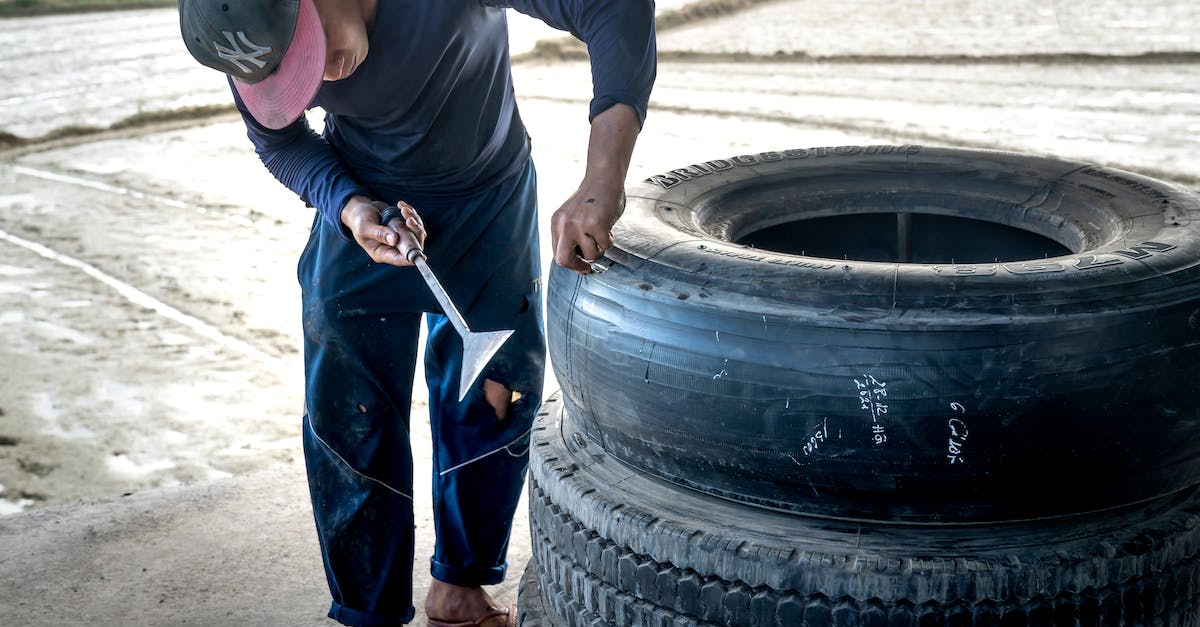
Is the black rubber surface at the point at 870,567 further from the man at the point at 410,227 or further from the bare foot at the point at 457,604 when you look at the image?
the bare foot at the point at 457,604

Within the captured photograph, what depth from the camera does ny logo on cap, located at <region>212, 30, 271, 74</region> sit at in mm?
1637

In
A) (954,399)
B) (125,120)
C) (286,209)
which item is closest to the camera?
(954,399)

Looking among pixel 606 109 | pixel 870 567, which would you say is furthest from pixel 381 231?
pixel 870 567

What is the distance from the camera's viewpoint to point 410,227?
1.80 metres

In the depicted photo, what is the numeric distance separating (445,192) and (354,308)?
239 millimetres

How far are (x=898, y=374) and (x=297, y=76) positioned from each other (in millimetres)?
916

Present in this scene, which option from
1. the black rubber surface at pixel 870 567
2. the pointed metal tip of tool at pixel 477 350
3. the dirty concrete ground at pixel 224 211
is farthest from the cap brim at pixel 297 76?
the dirty concrete ground at pixel 224 211

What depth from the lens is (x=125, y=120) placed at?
6.88 meters

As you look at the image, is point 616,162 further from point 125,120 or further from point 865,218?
point 125,120

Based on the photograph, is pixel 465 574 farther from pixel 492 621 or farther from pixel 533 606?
pixel 533 606

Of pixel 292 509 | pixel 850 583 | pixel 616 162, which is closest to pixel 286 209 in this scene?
pixel 292 509

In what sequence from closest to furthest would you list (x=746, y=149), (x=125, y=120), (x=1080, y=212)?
(x=1080, y=212) < (x=746, y=149) < (x=125, y=120)

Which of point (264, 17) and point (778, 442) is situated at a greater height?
point (264, 17)

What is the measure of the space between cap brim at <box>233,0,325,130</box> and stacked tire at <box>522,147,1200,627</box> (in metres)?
0.46
